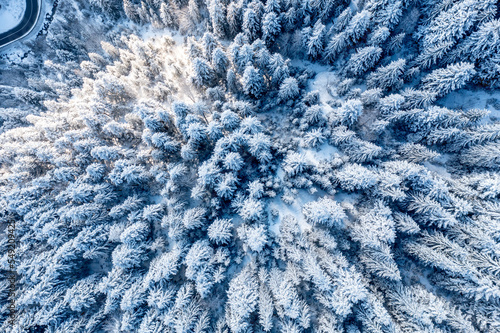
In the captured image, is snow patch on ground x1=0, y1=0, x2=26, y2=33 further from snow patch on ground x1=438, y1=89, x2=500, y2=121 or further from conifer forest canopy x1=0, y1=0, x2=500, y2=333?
snow patch on ground x1=438, y1=89, x2=500, y2=121

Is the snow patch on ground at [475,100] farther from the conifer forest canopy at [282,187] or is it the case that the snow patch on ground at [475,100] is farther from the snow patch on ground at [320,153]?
the snow patch on ground at [320,153]

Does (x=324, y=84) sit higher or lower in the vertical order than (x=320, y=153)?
higher

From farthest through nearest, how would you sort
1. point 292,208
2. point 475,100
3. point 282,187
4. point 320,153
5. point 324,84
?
point 324,84 < point 475,100 < point 320,153 < point 282,187 < point 292,208

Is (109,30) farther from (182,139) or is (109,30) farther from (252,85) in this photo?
(252,85)

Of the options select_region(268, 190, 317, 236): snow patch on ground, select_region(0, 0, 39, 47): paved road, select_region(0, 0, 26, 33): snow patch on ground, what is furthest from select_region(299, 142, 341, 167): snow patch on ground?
select_region(0, 0, 26, 33): snow patch on ground

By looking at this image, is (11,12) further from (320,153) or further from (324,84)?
(320,153)

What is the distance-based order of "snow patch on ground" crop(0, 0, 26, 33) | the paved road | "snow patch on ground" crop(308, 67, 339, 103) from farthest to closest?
"snow patch on ground" crop(0, 0, 26, 33), the paved road, "snow patch on ground" crop(308, 67, 339, 103)

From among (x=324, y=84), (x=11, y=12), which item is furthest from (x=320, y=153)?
(x=11, y=12)
